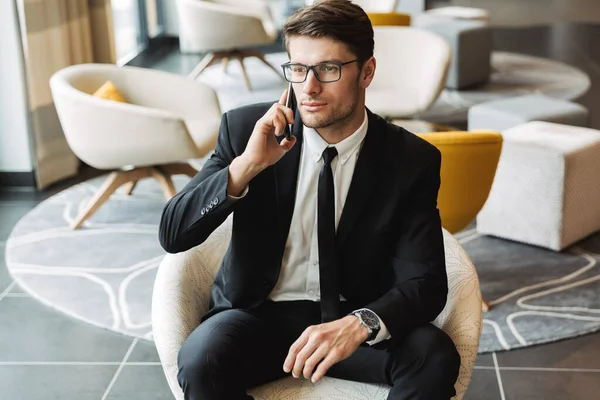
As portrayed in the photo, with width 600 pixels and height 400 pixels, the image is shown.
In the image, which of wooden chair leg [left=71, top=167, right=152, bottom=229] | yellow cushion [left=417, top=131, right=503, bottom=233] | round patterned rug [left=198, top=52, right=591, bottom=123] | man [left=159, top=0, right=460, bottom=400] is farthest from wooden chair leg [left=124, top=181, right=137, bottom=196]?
man [left=159, top=0, right=460, bottom=400]

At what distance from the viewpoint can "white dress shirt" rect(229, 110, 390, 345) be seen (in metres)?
2.46

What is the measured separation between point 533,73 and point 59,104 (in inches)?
196

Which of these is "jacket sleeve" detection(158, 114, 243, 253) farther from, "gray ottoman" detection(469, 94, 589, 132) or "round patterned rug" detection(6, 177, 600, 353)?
"gray ottoman" detection(469, 94, 589, 132)

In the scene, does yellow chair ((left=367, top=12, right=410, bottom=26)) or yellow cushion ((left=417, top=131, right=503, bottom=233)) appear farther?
yellow chair ((left=367, top=12, right=410, bottom=26))

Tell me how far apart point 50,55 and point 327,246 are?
147 inches

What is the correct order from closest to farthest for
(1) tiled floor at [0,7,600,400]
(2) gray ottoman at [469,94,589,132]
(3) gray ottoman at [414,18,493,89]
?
(1) tiled floor at [0,7,600,400] → (2) gray ottoman at [469,94,589,132] → (3) gray ottoman at [414,18,493,89]

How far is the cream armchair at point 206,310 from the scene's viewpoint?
2.36 meters

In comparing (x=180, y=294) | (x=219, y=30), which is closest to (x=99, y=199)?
(x=180, y=294)

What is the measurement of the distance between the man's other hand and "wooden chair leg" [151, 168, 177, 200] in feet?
9.75

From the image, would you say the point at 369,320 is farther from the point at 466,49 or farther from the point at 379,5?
the point at 379,5

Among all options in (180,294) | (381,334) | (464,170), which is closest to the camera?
(381,334)

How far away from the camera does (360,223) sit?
243 cm

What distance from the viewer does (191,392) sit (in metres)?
2.22

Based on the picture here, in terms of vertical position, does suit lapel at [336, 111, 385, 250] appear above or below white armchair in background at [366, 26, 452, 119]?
above
